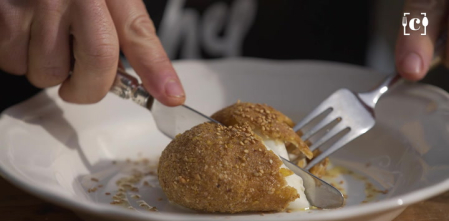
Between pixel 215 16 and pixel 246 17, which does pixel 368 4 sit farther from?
pixel 215 16

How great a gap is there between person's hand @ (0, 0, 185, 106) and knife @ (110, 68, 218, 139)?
0.04 meters

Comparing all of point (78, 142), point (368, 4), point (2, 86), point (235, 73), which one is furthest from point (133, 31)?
point (368, 4)

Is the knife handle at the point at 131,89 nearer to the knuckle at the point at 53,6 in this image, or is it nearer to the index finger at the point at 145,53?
the index finger at the point at 145,53

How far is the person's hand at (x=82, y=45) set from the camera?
1.26 m

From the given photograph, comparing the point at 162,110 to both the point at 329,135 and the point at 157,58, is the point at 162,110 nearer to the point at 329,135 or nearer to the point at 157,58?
the point at 157,58

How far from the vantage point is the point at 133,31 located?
1410 millimetres

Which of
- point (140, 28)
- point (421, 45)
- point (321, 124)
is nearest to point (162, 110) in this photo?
point (140, 28)

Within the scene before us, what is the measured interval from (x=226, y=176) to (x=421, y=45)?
0.88m

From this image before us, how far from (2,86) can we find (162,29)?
2.55ft

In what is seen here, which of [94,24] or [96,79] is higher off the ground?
[94,24]

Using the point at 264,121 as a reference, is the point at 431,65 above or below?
above

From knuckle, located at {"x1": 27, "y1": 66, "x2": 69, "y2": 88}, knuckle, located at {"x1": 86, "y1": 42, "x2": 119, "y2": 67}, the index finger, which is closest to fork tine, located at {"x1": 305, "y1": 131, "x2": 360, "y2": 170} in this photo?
the index finger

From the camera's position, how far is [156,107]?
4.64 feet

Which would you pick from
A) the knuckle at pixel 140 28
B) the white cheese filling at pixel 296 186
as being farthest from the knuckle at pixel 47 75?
the white cheese filling at pixel 296 186
